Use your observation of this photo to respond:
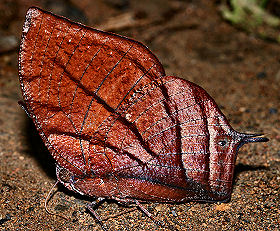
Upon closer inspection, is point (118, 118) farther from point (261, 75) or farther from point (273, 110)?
point (261, 75)

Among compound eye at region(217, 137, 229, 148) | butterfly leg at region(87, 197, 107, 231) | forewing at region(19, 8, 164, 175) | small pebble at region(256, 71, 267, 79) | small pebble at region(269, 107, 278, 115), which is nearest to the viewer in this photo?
forewing at region(19, 8, 164, 175)

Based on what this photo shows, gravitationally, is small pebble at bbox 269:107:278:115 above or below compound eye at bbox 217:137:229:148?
A: below

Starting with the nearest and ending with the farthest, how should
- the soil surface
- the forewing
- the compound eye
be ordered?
the forewing → the compound eye → the soil surface

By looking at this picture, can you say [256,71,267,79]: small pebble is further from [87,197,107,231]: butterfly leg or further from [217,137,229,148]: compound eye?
[87,197,107,231]: butterfly leg

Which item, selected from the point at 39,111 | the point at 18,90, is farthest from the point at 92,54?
the point at 18,90

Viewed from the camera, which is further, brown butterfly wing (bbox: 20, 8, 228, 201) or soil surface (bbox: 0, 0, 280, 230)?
soil surface (bbox: 0, 0, 280, 230)

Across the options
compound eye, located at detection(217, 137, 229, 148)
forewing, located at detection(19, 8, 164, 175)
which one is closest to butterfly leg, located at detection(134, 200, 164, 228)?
forewing, located at detection(19, 8, 164, 175)

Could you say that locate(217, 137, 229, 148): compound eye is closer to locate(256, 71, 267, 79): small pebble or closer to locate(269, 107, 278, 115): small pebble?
locate(269, 107, 278, 115): small pebble

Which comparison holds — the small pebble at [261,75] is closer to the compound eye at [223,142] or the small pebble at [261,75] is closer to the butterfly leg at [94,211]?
the compound eye at [223,142]
